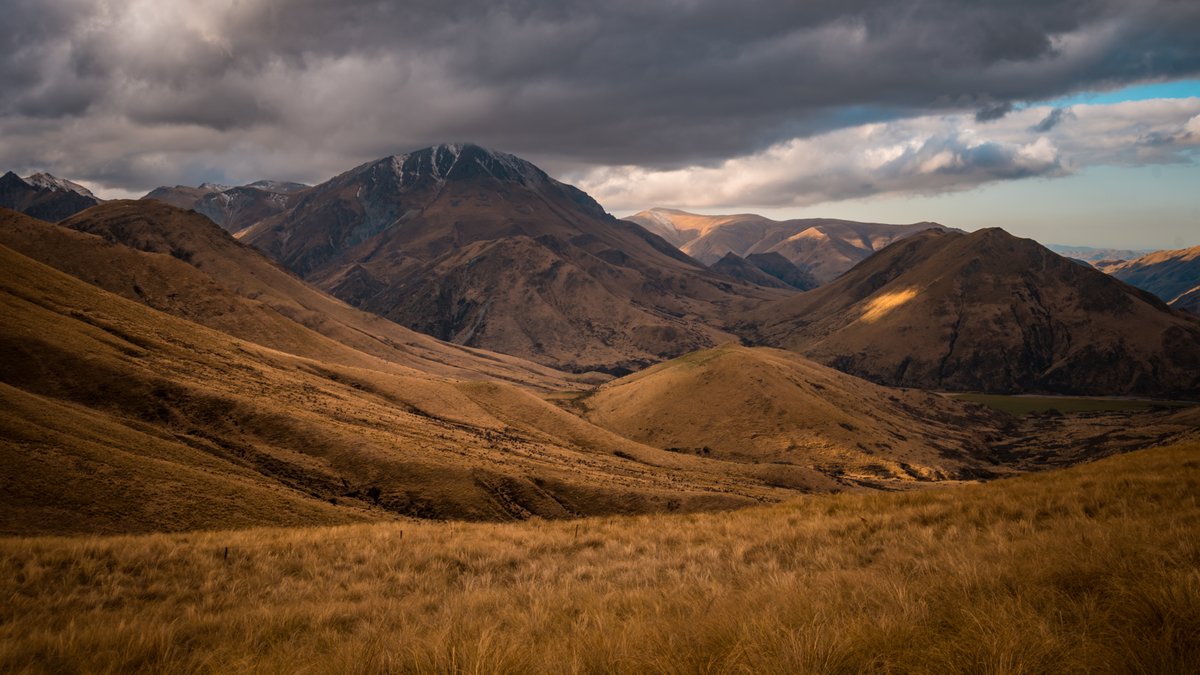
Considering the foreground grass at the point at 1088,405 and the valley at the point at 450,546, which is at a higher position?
the valley at the point at 450,546

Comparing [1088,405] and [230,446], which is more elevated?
[230,446]

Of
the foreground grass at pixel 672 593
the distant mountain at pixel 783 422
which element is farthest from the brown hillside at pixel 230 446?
the distant mountain at pixel 783 422

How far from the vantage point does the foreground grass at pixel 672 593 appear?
6.07 metres

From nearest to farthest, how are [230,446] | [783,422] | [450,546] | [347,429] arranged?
[450,546] < [230,446] < [347,429] < [783,422]

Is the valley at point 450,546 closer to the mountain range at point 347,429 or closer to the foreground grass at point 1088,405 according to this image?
the mountain range at point 347,429

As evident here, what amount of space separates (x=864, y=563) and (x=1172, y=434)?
149 m

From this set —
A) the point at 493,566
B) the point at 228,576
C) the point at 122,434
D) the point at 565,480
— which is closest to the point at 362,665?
the point at 493,566

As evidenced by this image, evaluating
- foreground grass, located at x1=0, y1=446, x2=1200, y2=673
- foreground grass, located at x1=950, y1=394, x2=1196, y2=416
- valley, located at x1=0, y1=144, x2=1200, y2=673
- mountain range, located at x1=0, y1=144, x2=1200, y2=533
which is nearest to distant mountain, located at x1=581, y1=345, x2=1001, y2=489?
mountain range, located at x1=0, y1=144, x2=1200, y2=533

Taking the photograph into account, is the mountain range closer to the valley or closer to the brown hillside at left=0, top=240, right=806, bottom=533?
the brown hillside at left=0, top=240, right=806, bottom=533

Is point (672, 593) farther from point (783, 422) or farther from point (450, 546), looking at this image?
point (783, 422)

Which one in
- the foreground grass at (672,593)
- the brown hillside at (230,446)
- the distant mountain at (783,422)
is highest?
the foreground grass at (672,593)

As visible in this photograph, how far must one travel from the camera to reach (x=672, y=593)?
31.7 feet

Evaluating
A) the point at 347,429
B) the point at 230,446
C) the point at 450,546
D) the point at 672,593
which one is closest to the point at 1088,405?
the point at 347,429

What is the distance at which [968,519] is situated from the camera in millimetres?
14516
